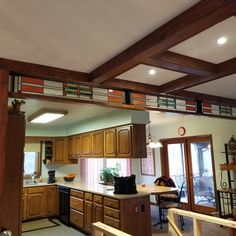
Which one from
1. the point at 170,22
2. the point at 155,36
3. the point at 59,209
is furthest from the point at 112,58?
the point at 59,209

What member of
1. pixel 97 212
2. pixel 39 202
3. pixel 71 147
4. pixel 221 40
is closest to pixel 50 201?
pixel 39 202

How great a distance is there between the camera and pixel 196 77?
3.06m

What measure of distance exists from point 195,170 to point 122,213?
346 centimetres

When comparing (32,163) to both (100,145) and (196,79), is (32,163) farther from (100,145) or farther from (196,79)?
(196,79)

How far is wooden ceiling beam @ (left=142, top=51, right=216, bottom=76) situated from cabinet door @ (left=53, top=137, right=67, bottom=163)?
5093 mm

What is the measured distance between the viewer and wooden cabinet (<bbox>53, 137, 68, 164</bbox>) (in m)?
6.97

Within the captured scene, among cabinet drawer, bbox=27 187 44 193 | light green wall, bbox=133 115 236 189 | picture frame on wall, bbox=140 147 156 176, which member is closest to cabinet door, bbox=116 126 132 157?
light green wall, bbox=133 115 236 189

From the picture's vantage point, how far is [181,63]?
252cm

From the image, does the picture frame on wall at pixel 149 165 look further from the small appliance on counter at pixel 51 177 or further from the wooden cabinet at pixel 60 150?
the small appliance on counter at pixel 51 177

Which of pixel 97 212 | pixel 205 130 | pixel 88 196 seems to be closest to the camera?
pixel 97 212

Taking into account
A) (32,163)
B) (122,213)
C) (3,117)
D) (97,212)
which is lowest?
(97,212)

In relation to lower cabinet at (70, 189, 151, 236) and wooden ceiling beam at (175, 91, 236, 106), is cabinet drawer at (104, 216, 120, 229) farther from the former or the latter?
wooden ceiling beam at (175, 91, 236, 106)

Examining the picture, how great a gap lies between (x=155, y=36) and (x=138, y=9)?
1.14 ft

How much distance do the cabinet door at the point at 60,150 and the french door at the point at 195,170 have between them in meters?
3.16
